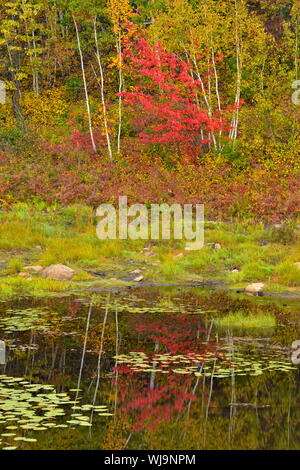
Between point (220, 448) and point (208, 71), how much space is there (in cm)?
2506

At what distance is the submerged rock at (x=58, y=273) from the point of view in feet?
61.2

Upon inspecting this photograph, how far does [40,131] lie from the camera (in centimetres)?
3206

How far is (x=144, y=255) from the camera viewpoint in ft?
68.4

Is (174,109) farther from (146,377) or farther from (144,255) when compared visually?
(146,377)

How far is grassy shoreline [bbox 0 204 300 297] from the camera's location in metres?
18.7

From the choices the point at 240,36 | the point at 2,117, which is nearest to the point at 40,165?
the point at 2,117

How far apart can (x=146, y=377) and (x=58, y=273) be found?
965 centimetres

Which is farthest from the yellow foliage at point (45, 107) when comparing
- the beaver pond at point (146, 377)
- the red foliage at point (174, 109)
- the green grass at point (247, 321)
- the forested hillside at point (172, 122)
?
the green grass at point (247, 321)

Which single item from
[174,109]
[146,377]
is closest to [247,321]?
[146,377]

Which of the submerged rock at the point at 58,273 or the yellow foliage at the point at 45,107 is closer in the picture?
the submerged rock at the point at 58,273

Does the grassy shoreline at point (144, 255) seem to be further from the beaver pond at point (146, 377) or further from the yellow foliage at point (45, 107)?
the yellow foliage at point (45, 107)

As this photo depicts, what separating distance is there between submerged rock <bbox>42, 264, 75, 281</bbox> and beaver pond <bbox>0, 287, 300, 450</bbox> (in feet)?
9.70

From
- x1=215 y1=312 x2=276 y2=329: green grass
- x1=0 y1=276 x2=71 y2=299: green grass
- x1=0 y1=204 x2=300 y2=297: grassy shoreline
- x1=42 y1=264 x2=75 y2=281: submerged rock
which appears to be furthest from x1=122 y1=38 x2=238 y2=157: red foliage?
x1=215 y1=312 x2=276 y2=329: green grass

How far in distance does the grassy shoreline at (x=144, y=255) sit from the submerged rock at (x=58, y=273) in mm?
221
